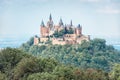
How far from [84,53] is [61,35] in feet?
16.8

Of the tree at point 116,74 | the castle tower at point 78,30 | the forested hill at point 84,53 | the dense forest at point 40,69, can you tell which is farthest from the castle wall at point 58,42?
the tree at point 116,74

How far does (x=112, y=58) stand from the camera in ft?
237

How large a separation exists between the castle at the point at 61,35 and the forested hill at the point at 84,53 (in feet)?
3.64

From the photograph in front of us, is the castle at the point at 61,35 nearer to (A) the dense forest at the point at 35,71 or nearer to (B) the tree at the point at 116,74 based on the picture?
(B) the tree at the point at 116,74

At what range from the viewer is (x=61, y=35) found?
73188 mm

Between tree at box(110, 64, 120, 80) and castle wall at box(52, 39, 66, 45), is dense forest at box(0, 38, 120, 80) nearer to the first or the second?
tree at box(110, 64, 120, 80)

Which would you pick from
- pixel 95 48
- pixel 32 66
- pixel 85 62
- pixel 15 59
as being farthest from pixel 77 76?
pixel 95 48

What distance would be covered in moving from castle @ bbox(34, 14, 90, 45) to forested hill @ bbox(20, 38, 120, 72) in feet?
3.64

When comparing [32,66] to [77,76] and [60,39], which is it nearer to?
[77,76]

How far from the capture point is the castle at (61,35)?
73438 millimetres

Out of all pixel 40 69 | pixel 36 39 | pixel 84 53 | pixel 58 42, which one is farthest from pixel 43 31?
pixel 40 69

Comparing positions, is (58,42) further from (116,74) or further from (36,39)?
(116,74)

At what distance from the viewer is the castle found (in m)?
73.4

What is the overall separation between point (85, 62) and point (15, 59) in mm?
35048
